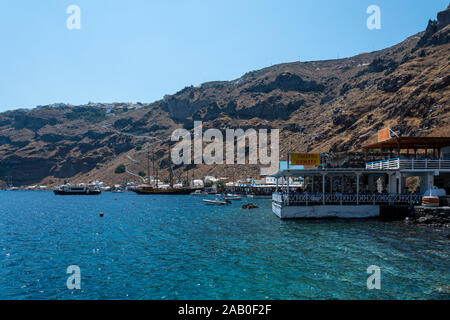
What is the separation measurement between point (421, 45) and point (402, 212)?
420ft

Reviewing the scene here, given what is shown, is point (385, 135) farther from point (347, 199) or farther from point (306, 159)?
point (306, 159)

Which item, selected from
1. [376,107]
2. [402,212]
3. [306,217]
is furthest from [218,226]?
[376,107]

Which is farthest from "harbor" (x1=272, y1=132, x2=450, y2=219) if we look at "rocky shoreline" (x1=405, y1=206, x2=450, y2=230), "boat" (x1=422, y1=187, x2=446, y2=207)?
"rocky shoreline" (x1=405, y1=206, x2=450, y2=230)

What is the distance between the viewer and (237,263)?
19.2 meters

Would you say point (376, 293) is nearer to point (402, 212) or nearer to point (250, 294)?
point (250, 294)

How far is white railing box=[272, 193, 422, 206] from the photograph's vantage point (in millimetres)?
35438

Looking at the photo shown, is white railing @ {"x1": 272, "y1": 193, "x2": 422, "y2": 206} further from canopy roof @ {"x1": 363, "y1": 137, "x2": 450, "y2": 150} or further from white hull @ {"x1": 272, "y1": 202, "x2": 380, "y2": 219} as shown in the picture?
canopy roof @ {"x1": 363, "y1": 137, "x2": 450, "y2": 150}

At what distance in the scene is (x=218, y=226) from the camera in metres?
35.2

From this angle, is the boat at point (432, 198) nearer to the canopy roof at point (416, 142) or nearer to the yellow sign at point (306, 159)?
the canopy roof at point (416, 142)

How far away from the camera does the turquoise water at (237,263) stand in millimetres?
14781

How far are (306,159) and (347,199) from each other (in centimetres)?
663

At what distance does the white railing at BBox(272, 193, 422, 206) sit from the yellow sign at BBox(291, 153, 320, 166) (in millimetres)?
3598
